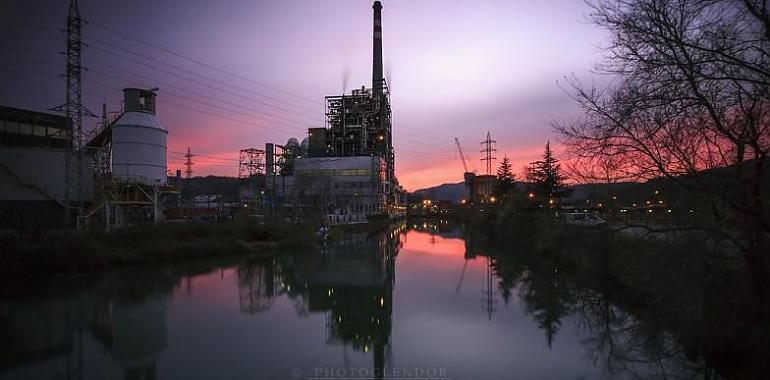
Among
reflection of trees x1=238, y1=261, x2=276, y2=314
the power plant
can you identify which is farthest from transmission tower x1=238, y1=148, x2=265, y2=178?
reflection of trees x1=238, y1=261, x2=276, y2=314

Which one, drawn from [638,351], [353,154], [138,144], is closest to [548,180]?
[638,351]

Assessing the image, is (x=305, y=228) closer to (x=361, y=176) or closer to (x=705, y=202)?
(x=705, y=202)

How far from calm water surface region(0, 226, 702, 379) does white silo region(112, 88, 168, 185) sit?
14211 mm

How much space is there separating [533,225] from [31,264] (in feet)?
105

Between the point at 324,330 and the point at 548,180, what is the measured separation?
31.4 metres

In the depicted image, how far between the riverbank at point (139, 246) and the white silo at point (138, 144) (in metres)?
6.57

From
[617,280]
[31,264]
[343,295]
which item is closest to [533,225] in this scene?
[617,280]

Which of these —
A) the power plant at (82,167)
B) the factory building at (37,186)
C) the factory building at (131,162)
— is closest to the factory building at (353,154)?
the power plant at (82,167)

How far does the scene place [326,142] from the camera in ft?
275

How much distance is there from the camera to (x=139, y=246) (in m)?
25.8

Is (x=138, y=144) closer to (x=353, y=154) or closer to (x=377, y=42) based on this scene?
(x=353, y=154)

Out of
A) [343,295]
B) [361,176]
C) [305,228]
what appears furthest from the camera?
[361,176]

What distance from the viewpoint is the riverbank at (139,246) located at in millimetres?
19281

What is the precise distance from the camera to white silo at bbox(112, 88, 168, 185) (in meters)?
33.6
